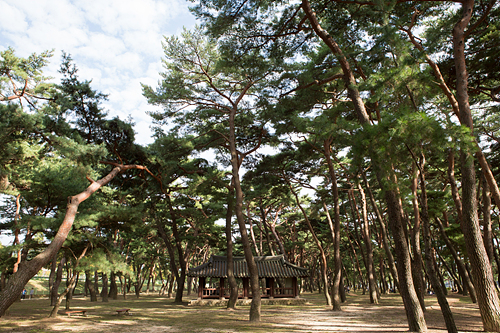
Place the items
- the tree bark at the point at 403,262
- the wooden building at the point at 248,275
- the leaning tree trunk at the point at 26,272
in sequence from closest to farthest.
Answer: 1. the tree bark at the point at 403,262
2. the leaning tree trunk at the point at 26,272
3. the wooden building at the point at 248,275

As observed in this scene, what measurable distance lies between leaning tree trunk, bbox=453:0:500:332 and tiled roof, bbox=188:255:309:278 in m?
15.4

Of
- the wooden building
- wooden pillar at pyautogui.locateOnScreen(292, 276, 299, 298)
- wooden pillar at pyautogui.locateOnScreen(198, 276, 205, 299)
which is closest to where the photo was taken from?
wooden pillar at pyautogui.locateOnScreen(198, 276, 205, 299)

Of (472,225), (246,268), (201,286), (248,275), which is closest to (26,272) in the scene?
(472,225)

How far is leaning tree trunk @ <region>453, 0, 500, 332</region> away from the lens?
6707 mm

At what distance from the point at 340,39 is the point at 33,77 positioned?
52.8 ft

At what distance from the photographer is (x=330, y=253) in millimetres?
33156

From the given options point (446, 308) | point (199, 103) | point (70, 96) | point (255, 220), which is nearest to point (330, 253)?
point (255, 220)

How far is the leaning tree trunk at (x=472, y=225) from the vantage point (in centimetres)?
671

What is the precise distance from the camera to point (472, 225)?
282 inches

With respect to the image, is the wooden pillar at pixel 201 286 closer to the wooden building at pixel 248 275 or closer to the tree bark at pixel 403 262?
the wooden building at pixel 248 275

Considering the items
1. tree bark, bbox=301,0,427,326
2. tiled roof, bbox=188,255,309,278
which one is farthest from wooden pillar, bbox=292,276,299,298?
tree bark, bbox=301,0,427,326

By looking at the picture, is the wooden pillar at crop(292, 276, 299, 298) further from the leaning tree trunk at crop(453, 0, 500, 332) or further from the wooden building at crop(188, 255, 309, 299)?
the leaning tree trunk at crop(453, 0, 500, 332)

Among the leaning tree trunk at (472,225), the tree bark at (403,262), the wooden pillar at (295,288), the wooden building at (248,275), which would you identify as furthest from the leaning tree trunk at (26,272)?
the wooden pillar at (295,288)

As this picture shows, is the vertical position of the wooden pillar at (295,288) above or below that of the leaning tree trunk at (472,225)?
below
